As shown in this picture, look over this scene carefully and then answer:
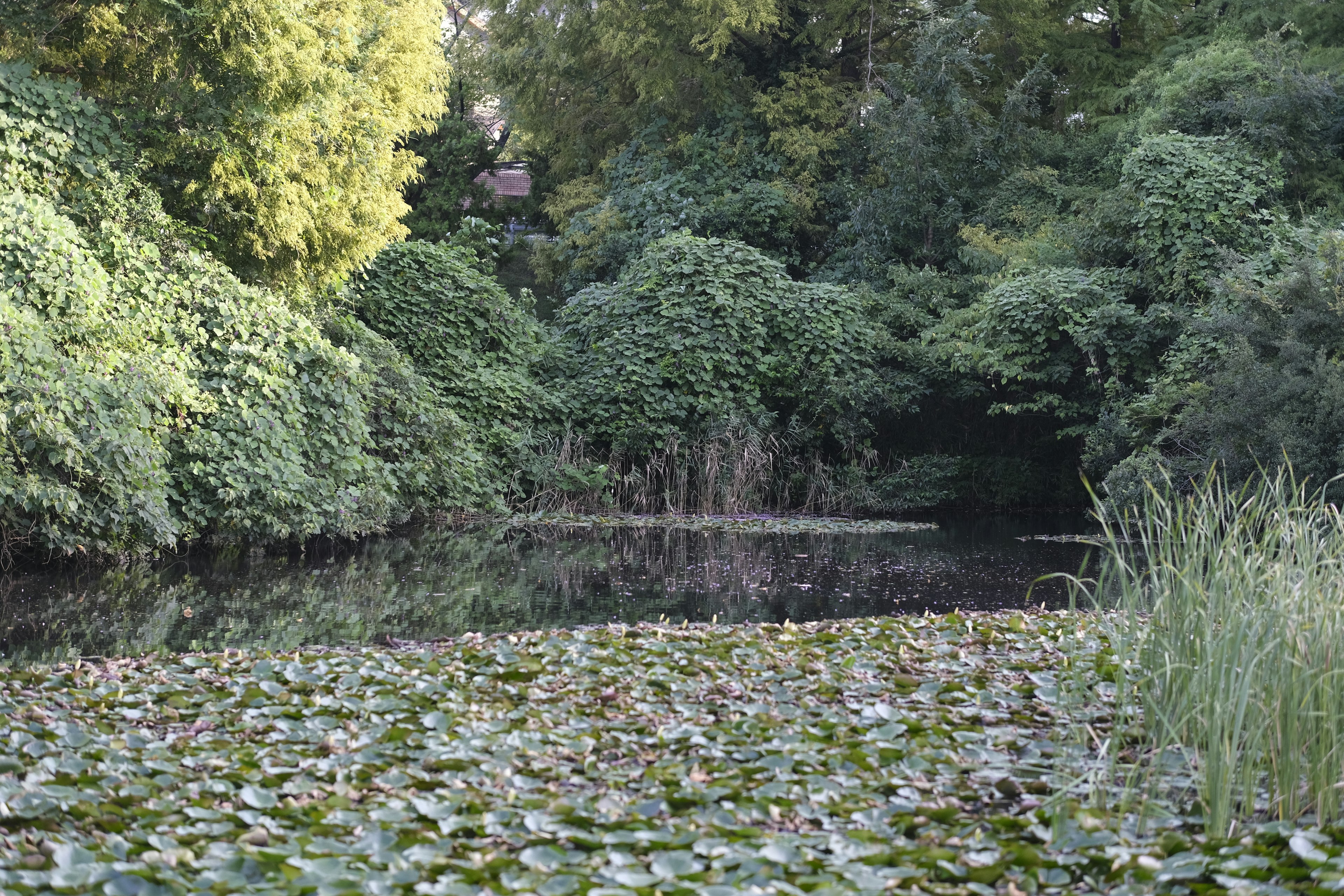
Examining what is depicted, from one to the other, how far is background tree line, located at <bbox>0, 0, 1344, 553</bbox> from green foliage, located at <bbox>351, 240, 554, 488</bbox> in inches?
1.8

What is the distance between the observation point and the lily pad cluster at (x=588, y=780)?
9.05 ft

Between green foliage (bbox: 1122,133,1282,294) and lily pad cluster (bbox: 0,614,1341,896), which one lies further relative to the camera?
green foliage (bbox: 1122,133,1282,294)

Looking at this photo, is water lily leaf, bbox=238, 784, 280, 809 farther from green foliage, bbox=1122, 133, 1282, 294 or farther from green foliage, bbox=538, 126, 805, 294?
green foliage, bbox=538, 126, 805, 294

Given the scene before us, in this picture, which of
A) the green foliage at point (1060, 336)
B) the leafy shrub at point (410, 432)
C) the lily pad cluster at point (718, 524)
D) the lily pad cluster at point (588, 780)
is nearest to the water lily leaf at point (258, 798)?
the lily pad cluster at point (588, 780)

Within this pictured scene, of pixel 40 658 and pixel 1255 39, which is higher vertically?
pixel 1255 39

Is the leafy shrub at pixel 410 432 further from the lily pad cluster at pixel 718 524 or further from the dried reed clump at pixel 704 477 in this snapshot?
the dried reed clump at pixel 704 477

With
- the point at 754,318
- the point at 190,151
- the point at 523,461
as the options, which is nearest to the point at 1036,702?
the point at 190,151

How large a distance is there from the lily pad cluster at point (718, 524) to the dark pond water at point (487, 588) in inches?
25.4

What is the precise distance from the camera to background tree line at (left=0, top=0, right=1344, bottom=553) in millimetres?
8453

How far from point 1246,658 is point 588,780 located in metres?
1.87

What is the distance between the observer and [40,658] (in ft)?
17.2

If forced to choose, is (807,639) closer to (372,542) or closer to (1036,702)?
Result: (1036,702)

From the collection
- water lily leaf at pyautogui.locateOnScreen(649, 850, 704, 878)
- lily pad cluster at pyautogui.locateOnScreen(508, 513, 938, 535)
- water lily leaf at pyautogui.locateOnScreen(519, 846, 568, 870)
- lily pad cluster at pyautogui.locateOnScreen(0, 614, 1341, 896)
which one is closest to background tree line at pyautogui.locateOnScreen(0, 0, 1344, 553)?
lily pad cluster at pyautogui.locateOnScreen(508, 513, 938, 535)

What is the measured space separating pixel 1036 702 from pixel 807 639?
1299 millimetres
